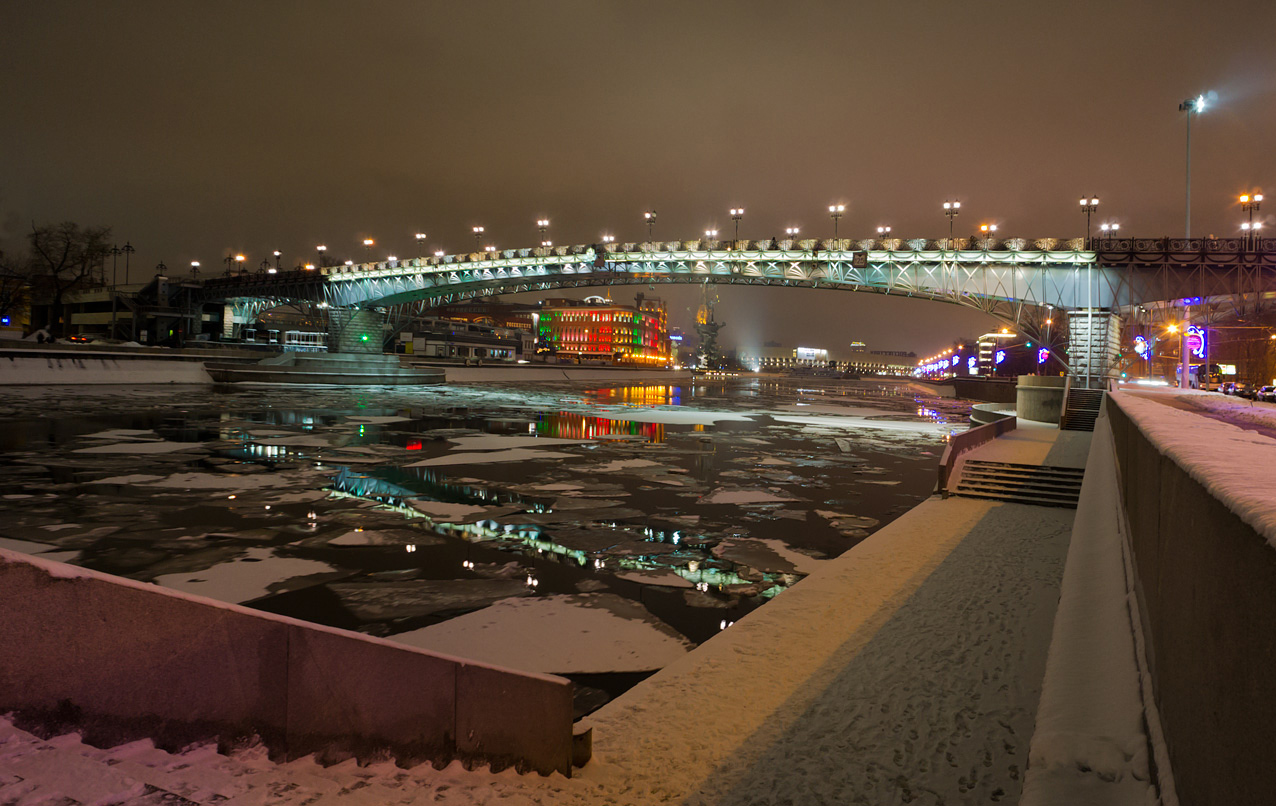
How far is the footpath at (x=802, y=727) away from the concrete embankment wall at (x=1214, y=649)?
1735 millimetres

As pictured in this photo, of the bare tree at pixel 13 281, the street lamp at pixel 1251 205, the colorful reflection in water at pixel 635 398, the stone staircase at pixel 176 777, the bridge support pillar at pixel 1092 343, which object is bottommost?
the stone staircase at pixel 176 777

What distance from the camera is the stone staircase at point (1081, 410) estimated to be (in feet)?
95.1

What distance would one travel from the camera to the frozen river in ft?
22.6

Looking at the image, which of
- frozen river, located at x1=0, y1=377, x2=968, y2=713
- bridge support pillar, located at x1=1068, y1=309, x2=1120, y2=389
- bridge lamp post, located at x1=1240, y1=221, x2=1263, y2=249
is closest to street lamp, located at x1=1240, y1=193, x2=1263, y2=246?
bridge lamp post, located at x1=1240, y1=221, x2=1263, y2=249

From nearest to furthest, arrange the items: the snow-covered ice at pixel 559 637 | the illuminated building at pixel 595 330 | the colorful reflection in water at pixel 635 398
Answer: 1. the snow-covered ice at pixel 559 637
2. the colorful reflection in water at pixel 635 398
3. the illuminated building at pixel 595 330

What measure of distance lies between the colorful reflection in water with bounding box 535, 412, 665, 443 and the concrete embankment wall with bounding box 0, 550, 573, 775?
18508 mm

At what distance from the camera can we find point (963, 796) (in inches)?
164

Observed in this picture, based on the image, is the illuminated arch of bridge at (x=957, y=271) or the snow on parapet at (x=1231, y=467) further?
the illuminated arch of bridge at (x=957, y=271)

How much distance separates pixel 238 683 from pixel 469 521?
6.71 m

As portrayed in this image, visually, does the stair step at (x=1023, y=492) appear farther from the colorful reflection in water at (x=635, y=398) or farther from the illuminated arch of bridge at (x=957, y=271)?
the illuminated arch of bridge at (x=957, y=271)

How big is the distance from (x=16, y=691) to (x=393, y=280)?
80.8 meters

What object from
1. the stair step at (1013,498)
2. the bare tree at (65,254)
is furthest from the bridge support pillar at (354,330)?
the stair step at (1013,498)

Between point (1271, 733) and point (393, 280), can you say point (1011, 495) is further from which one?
point (393, 280)

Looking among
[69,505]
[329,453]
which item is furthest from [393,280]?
[69,505]
